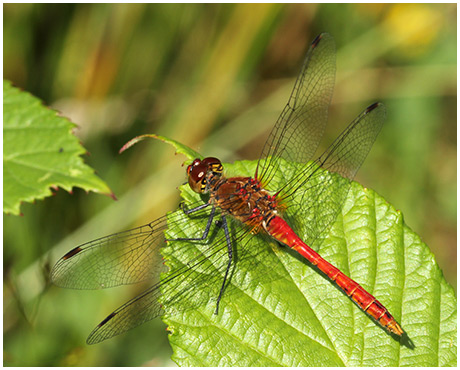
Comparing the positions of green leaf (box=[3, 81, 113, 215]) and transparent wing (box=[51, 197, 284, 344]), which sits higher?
green leaf (box=[3, 81, 113, 215])

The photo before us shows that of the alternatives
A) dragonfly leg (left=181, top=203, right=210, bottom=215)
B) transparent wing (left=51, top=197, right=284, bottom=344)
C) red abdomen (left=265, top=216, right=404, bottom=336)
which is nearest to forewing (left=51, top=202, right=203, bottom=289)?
transparent wing (left=51, top=197, right=284, bottom=344)

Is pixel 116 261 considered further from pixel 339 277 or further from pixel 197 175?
pixel 339 277

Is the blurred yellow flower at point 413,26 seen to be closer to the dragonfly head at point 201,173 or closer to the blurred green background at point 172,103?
the blurred green background at point 172,103

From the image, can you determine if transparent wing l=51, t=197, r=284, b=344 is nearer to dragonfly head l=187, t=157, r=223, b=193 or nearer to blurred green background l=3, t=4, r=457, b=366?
dragonfly head l=187, t=157, r=223, b=193

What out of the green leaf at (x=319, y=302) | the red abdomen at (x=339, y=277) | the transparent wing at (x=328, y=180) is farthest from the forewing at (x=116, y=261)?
the transparent wing at (x=328, y=180)

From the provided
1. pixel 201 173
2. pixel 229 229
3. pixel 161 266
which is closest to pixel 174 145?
pixel 201 173
